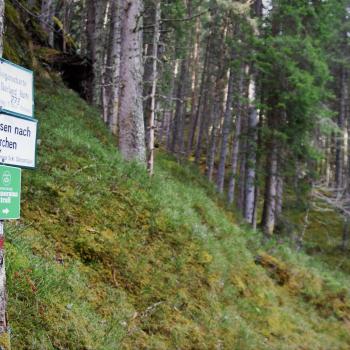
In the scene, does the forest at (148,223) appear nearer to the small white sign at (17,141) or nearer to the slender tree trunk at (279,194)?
the small white sign at (17,141)

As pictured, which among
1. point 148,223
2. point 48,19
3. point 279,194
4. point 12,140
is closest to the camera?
point 12,140

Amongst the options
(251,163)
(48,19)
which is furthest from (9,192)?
(48,19)

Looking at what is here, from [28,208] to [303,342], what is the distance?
6.05m

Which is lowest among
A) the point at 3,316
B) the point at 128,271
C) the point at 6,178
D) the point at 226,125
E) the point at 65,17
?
the point at 128,271

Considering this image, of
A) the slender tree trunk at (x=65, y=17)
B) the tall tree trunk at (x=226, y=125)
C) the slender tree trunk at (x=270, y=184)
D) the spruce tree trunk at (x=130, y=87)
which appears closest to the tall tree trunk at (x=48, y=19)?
the slender tree trunk at (x=65, y=17)

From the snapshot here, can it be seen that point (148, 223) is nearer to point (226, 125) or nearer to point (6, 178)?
point (6, 178)

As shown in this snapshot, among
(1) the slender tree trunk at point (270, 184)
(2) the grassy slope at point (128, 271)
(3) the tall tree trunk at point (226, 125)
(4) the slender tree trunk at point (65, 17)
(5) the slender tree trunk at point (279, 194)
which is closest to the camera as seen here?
(2) the grassy slope at point (128, 271)

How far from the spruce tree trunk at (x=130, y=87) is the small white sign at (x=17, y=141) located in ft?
22.9

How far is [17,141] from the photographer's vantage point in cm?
333

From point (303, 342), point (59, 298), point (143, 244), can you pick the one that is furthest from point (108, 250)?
point (303, 342)

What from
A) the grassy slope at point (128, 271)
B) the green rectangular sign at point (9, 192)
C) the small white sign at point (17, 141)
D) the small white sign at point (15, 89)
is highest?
the small white sign at point (15, 89)

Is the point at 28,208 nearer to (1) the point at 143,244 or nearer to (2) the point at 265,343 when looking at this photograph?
(1) the point at 143,244

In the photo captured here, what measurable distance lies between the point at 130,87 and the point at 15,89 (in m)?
7.27

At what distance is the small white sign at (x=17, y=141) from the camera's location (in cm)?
322
